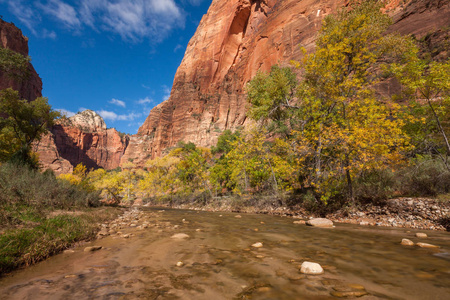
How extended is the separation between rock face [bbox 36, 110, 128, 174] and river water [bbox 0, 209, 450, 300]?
127m

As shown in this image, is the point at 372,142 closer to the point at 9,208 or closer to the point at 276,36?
the point at 9,208

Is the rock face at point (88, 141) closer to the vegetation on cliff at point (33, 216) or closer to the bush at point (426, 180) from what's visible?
the vegetation on cliff at point (33, 216)

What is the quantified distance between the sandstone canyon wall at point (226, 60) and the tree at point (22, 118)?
42903mm

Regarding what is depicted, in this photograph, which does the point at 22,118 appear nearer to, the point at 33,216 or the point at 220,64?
the point at 33,216

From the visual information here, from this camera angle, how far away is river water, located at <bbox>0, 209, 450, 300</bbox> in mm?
2320

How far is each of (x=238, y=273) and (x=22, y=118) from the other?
2690 centimetres

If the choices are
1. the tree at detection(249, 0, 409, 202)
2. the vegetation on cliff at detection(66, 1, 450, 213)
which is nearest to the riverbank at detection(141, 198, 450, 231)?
the vegetation on cliff at detection(66, 1, 450, 213)

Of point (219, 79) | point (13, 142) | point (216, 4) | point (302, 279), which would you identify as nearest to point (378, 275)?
point (302, 279)

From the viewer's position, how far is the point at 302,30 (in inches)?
1861

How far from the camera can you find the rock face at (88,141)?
116938 mm

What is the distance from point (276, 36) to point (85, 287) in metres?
63.4

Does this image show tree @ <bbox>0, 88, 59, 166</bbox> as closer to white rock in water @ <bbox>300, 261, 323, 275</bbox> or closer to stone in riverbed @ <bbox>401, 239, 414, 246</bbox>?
white rock in water @ <bbox>300, 261, 323, 275</bbox>

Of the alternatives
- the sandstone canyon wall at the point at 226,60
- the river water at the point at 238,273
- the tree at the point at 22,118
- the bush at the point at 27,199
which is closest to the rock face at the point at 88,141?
the sandstone canyon wall at the point at 226,60

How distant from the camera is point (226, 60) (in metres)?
74.2
